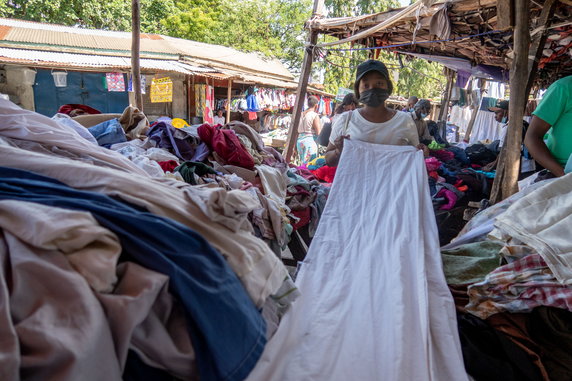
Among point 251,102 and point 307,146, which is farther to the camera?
point 251,102

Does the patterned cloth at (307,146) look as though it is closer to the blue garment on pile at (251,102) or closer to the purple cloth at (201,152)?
the blue garment on pile at (251,102)

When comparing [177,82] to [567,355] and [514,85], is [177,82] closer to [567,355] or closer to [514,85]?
[514,85]

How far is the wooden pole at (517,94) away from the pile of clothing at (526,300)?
3.15ft

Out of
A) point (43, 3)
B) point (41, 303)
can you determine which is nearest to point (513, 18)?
point (41, 303)

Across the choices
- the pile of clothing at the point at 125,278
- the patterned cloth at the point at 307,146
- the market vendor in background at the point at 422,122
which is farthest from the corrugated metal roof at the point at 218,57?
the pile of clothing at the point at 125,278

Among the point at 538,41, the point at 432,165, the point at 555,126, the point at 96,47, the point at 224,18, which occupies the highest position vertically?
the point at 224,18

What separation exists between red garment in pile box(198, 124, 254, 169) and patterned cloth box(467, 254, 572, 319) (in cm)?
147

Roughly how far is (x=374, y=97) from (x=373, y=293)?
5.45 ft

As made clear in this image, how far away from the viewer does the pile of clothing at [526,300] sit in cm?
131

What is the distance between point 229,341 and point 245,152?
1.67 metres

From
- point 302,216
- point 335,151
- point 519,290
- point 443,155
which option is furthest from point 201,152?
point 443,155

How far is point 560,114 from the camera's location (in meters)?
2.08

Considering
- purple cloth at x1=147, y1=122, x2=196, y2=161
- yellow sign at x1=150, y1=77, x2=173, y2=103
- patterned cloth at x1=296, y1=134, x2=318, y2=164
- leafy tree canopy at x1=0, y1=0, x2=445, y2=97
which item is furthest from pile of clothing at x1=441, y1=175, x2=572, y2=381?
leafy tree canopy at x1=0, y1=0, x2=445, y2=97

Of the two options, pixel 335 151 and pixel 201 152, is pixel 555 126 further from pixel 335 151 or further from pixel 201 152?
pixel 201 152
